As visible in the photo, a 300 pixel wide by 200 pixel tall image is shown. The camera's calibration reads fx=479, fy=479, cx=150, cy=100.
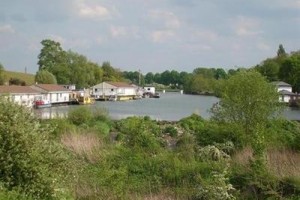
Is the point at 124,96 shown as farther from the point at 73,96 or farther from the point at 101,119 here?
the point at 101,119

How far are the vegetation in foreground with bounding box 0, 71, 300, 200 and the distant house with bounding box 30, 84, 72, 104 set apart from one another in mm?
58795

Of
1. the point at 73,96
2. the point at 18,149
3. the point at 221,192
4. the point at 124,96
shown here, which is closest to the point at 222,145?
the point at 221,192

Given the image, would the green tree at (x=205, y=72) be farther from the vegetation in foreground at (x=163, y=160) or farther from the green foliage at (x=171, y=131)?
the vegetation in foreground at (x=163, y=160)

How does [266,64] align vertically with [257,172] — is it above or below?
above

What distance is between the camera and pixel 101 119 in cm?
3344

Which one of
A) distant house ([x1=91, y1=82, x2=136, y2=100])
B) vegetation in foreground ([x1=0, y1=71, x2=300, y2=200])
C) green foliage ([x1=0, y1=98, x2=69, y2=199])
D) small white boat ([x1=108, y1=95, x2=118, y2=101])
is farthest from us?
distant house ([x1=91, y1=82, x2=136, y2=100])

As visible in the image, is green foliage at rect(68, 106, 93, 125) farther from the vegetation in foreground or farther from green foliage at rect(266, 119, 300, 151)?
green foliage at rect(266, 119, 300, 151)

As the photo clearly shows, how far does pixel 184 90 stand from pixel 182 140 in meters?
170

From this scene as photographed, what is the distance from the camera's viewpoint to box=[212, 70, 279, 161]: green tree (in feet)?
73.9

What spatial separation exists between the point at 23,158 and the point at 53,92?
7664 centimetres

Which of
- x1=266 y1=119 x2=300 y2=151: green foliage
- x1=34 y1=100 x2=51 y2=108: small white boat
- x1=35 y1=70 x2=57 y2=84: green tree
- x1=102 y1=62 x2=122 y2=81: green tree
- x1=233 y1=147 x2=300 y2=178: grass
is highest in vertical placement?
x1=102 y1=62 x2=122 y2=81: green tree

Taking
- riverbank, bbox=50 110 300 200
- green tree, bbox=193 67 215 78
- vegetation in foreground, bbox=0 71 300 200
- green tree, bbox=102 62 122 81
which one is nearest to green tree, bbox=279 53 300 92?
green tree, bbox=102 62 122 81

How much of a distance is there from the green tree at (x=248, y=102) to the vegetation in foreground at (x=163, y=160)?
1.9 inches

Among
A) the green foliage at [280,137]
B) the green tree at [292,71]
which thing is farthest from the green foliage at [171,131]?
the green tree at [292,71]
